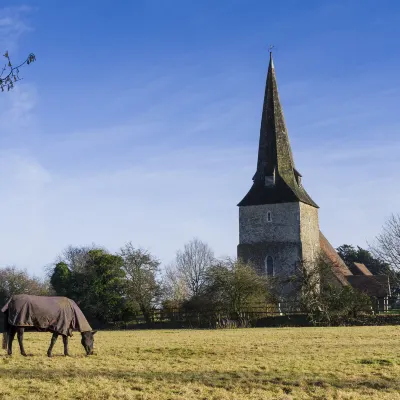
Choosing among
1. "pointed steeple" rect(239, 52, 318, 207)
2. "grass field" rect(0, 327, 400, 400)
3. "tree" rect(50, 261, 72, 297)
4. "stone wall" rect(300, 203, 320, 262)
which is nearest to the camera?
"grass field" rect(0, 327, 400, 400)

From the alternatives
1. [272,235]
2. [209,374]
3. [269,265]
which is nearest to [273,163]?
[272,235]

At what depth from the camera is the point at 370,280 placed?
202ft

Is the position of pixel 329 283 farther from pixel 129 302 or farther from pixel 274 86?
pixel 274 86

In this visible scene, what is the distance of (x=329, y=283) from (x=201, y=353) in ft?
77.4

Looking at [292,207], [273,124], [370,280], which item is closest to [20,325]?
[292,207]

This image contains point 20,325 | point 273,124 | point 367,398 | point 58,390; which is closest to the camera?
point 367,398

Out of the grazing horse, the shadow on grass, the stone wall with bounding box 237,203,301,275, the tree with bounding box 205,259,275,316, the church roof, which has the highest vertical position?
the stone wall with bounding box 237,203,301,275

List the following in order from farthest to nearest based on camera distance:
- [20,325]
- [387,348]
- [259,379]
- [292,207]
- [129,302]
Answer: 1. [292,207]
2. [129,302]
3. [387,348]
4. [20,325]
5. [259,379]

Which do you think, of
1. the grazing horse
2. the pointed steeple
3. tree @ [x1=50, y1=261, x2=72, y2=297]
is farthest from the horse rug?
the pointed steeple

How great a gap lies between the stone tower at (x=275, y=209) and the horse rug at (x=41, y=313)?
4073 centimetres

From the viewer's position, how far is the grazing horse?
47.3 ft

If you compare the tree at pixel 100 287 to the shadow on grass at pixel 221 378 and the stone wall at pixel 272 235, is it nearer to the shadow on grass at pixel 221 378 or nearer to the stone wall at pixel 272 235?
the stone wall at pixel 272 235

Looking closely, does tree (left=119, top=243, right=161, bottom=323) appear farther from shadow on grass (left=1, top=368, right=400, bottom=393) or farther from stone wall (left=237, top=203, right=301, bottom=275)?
shadow on grass (left=1, top=368, right=400, bottom=393)

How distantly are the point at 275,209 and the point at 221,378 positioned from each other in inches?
1830
